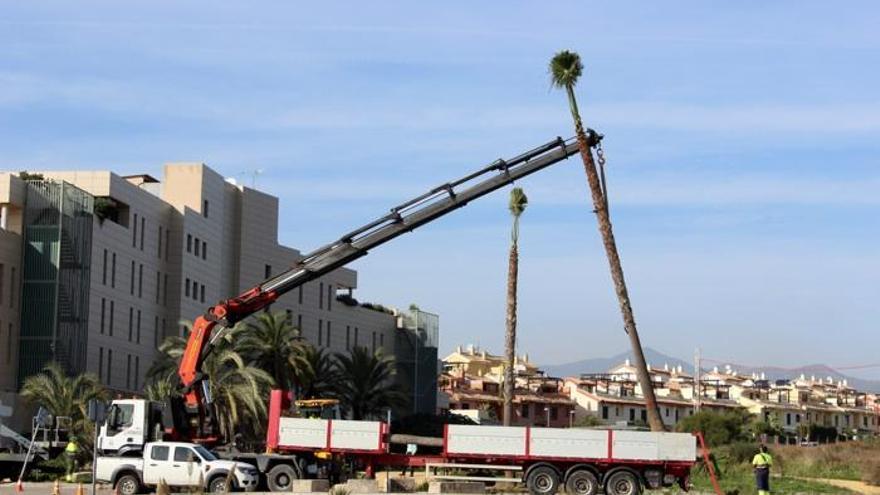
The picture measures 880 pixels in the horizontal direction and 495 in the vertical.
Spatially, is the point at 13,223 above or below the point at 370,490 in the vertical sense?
above

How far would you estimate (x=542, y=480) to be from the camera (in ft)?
130

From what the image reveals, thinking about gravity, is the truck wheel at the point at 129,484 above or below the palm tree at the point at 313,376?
below

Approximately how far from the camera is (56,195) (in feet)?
223

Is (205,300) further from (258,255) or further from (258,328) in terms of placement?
(258,328)

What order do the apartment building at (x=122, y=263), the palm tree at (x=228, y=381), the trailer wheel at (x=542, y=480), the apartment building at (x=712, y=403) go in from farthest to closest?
the apartment building at (x=712, y=403)
the apartment building at (x=122, y=263)
the palm tree at (x=228, y=381)
the trailer wheel at (x=542, y=480)

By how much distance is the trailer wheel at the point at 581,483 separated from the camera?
3966 centimetres

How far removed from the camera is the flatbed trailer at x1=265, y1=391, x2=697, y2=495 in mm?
39688

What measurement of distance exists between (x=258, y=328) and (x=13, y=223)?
40.1 ft

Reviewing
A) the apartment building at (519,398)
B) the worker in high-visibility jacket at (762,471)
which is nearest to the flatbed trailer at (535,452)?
the worker in high-visibility jacket at (762,471)

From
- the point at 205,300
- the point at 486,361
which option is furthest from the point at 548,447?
the point at 486,361

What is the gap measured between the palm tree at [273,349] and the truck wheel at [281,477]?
29.5 metres

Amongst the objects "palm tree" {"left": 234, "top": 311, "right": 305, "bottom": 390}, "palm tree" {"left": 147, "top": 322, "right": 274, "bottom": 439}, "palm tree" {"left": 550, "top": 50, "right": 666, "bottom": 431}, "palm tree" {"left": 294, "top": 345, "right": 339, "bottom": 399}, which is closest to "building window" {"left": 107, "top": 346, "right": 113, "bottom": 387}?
"palm tree" {"left": 147, "top": 322, "right": 274, "bottom": 439}

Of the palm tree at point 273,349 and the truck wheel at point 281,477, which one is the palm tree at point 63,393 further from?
the truck wheel at point 281,477

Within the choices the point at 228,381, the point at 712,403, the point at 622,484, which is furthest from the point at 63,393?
the point at 712,403
